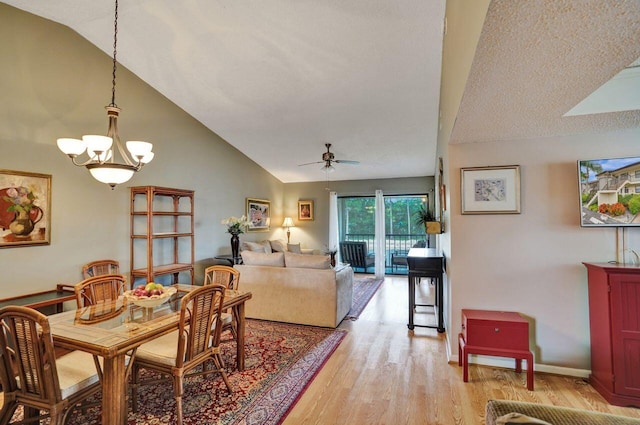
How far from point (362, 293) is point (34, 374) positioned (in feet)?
15.7

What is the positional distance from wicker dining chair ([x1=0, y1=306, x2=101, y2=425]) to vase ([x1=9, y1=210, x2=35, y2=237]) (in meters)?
1.94

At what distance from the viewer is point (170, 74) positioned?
164 inches

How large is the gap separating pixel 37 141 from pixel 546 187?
5.16 meters

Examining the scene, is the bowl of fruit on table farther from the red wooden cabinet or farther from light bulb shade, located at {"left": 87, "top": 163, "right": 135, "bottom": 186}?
the red wooden cabinet

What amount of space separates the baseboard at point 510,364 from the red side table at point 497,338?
10.7 inches

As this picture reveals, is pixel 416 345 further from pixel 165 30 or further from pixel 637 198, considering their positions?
pixel 165 30

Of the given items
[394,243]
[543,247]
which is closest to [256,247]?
[394,243]

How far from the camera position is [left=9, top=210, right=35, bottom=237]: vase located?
3.07 meters

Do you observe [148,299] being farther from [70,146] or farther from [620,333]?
[620,333]

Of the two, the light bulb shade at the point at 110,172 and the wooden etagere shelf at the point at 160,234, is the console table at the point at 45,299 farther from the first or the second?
the light bulb shade at the point at 110,172

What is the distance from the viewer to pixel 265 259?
425 centimetres

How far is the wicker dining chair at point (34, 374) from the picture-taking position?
5.13 feet

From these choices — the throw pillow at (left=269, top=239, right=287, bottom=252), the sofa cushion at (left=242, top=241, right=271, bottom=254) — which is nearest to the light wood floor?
the sofa cushion at (left=242, top=241, right=271, bottom=254)

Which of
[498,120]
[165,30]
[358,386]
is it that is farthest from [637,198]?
[165,30]
